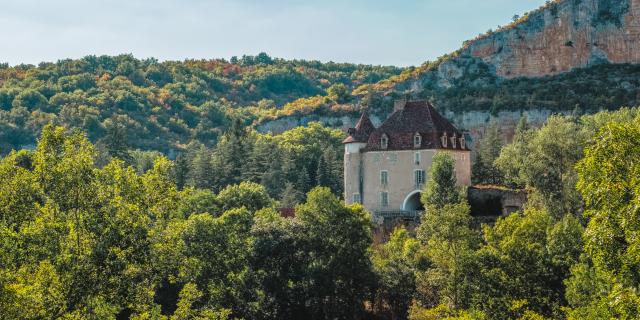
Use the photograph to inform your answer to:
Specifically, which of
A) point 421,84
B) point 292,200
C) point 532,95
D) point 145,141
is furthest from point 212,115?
point 292,200

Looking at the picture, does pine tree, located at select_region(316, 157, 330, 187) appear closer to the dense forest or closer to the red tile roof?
the dense forest

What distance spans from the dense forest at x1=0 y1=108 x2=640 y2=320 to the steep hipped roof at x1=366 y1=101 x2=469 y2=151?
4448mm

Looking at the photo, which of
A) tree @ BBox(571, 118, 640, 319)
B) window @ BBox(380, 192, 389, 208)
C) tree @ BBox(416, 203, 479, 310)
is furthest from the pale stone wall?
tree @ BBox(571, 118, 640, 319)

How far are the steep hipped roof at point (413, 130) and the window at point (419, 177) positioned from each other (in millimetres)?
1815

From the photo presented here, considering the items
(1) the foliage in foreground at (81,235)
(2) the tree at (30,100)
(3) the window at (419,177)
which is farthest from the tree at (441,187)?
(2) the tree at (30,100)

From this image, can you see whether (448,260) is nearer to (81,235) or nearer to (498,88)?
(81,235)

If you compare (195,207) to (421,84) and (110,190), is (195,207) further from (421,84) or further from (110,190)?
(421,84)

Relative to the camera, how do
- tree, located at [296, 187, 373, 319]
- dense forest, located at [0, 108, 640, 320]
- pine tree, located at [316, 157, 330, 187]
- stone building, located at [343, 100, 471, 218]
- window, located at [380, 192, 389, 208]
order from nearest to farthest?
dense forest, located at [0, 108, 640, 320], tree, located at [296, 187, 373, 319], stone building, located at [343, 100, 471, 218], window, located at [380, 192, 389, 208], pine tree, located at [316, 157, 330, 187]

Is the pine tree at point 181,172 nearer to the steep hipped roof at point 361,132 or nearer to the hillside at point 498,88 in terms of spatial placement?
the hillside at point 498,88

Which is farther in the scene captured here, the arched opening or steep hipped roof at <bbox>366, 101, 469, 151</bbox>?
the arched opening

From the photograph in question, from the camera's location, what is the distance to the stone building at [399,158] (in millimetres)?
66688

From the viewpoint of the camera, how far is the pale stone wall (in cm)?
6688

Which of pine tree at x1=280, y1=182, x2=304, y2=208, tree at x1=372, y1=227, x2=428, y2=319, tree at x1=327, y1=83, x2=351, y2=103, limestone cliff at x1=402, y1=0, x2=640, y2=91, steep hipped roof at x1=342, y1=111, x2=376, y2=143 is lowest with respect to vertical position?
tree at x1=372, y1=227, x2=428, y2=319

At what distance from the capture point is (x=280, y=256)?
51000 mm
